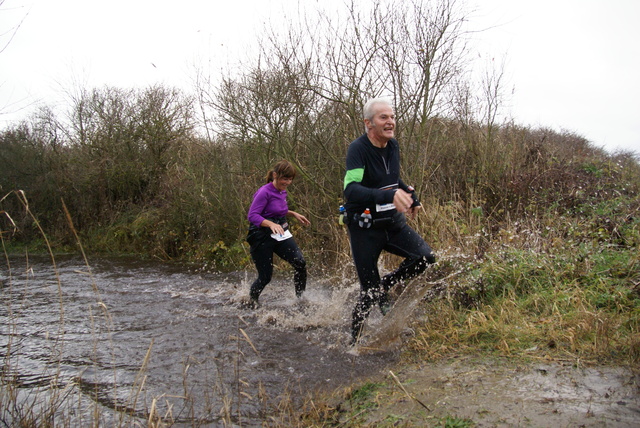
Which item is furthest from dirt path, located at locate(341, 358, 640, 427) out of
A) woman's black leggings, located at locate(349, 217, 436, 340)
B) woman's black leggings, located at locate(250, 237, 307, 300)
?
woman's black leggings, located at locate(250, 237, 307, 300)

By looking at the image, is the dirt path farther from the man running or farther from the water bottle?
the water bottle

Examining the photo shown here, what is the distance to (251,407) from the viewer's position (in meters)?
3.50

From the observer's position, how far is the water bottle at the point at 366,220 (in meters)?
4.16

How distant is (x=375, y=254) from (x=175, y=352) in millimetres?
2229

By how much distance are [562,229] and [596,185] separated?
255cm

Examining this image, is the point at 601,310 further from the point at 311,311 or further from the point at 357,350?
the point at 311,311

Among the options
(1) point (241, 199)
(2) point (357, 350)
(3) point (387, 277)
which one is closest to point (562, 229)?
(3) point (387, 277)

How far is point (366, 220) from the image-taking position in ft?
13.7

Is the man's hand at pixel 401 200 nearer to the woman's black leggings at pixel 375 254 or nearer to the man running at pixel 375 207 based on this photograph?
the man running at pixel 375 207

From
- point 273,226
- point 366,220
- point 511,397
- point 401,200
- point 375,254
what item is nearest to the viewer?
point 511,397

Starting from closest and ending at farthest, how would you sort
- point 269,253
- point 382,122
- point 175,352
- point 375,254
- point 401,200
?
point 401,200, point 382,122, point 375,254, point 175,352, point 269,253

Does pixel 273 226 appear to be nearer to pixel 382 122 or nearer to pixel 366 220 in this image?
pixel 366 220

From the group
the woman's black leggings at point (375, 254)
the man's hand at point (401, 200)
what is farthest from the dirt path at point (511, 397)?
the man's hand at point (401, 200)

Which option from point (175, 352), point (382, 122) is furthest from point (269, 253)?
point (382, 122)
